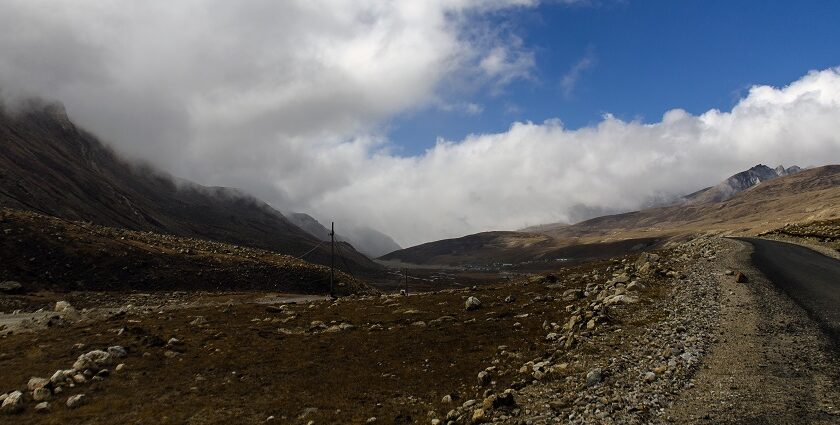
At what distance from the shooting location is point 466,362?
24.4 m

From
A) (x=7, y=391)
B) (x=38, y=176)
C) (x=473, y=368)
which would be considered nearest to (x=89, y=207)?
(x=38, y=176)

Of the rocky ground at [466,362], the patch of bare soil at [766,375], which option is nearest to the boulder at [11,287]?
the rocky ground at [466,362]

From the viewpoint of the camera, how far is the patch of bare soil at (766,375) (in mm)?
13414

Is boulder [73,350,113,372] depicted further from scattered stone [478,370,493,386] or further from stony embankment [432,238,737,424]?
scattered stone [478,370,493,386]

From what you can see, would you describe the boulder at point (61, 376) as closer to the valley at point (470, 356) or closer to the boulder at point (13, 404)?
the valley at point (470, 356)

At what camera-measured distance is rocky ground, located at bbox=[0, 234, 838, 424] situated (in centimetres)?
1566

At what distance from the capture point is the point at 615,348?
20688mm

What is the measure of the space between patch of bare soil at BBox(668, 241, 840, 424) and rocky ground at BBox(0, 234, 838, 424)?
0.23ft

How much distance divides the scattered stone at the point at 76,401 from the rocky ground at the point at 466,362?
0.08m

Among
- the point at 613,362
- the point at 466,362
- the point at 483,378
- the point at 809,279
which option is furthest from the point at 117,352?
the point at 809,279

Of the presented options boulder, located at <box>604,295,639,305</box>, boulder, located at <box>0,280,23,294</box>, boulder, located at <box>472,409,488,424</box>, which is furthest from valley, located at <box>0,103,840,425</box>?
boulder, located at <box>0,280,23,294</box>

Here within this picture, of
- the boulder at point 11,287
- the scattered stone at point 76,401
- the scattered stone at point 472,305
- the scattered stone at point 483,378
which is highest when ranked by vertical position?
the boulder at point 11,287

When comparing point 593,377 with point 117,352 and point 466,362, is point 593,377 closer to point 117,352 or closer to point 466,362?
point 466,362

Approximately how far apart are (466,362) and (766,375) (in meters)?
12.8
